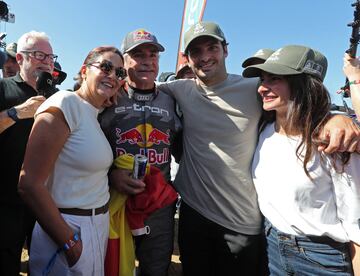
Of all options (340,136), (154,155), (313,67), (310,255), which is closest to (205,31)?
(313,67)

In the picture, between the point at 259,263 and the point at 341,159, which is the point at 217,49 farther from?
the point at 259,263

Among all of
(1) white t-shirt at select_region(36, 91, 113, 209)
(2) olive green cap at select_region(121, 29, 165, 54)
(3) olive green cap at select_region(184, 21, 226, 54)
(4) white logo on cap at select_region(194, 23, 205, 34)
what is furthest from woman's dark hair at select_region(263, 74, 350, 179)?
(1) white t-shirt at select_region(36, 91, 113, 209)

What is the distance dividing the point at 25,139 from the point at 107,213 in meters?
1.23

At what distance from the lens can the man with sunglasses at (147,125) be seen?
2.40m

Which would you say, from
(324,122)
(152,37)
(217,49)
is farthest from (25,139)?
(324,122)

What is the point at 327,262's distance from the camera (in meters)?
1.69

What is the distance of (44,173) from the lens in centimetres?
161

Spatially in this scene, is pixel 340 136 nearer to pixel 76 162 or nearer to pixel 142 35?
pixel 76 162

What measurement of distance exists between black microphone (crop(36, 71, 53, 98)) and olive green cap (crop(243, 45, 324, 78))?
1832 millimetres

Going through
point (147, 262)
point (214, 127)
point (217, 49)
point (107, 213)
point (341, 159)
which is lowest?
point (147, 262)

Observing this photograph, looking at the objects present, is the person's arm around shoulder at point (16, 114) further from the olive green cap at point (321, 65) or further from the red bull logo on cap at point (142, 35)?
the olive green cap at point (321, 65)

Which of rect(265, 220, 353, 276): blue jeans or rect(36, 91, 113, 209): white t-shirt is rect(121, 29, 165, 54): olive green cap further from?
rect(265, 220, 353, 276): blue jeans

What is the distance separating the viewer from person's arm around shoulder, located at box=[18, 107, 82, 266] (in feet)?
5.24

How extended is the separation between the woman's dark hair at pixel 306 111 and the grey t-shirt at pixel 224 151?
0.54m
